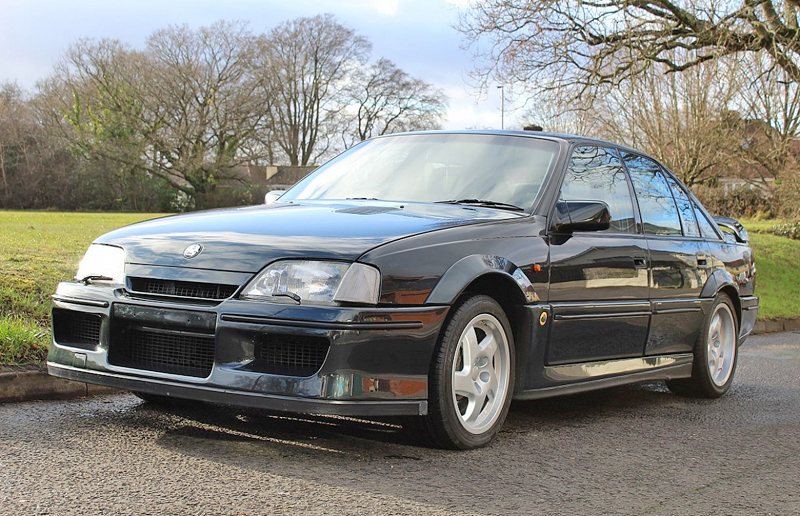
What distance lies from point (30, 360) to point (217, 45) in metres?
45.8

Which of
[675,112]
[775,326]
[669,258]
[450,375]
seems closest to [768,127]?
[675,112]

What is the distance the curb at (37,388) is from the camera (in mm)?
5305

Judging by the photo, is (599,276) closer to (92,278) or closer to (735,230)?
(92,278)

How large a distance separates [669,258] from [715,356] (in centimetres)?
110

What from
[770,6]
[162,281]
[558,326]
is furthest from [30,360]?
[770,6]

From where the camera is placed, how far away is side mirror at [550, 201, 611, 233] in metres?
5.00

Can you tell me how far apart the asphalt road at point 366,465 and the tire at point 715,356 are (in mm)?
708

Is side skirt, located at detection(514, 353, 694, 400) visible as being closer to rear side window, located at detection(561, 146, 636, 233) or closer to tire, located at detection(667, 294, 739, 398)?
tire, located at detection(667, 294, 739, 398)

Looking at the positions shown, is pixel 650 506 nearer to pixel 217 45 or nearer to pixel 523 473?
pixel 523 473

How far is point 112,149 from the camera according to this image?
48875mm

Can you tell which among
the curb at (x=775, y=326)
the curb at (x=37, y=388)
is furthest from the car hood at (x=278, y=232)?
the curb at (x=775, y=326)

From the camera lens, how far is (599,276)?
17.2 ft

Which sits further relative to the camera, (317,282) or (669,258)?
(669,258)

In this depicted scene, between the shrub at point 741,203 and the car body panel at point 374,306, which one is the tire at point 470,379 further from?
the shrub at point 741,203
